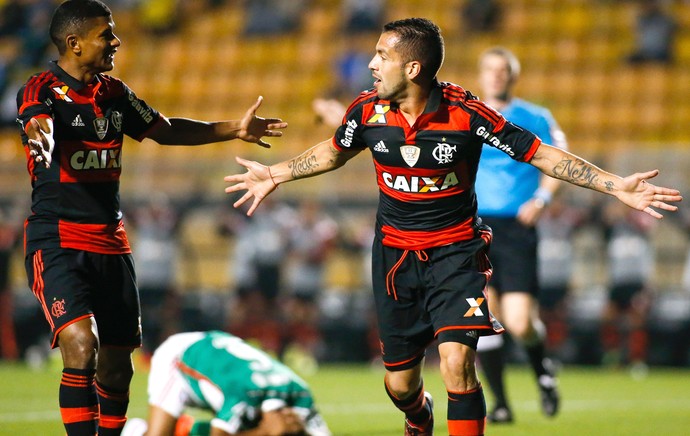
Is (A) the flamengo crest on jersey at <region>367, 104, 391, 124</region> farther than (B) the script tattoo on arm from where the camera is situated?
Yes

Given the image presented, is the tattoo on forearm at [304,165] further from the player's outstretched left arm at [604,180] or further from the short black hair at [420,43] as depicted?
the player's outstretched left arm at [604,180]

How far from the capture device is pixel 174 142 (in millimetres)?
6109

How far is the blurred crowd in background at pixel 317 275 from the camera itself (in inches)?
537

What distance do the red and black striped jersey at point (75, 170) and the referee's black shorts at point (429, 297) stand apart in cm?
140

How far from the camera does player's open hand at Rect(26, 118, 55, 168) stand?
Answer: 496 cm

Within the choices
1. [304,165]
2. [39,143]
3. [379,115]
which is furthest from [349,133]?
[39,143]

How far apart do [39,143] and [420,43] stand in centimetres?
189

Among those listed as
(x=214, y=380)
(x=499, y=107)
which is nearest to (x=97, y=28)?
(x=214, y=380)

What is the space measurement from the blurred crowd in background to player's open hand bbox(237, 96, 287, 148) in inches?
309

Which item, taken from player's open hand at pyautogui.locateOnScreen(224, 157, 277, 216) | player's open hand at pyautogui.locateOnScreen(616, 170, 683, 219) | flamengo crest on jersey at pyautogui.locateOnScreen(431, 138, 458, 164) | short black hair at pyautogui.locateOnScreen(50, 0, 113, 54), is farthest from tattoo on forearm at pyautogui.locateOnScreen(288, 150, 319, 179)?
player's open hand at pyautogui.locateOnScreen(616, 170, 683, 219)

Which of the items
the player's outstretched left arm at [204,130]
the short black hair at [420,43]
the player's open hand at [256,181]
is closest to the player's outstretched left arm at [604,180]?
the short black hair at [420,43]

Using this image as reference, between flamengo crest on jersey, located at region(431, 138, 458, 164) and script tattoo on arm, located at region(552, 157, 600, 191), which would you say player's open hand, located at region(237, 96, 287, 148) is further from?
script tattoo on arm, located at region(552, 157, 600, 191)

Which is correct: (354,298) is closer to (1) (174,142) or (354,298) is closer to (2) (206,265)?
(2) (206,265)

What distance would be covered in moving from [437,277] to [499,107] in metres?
2.96
